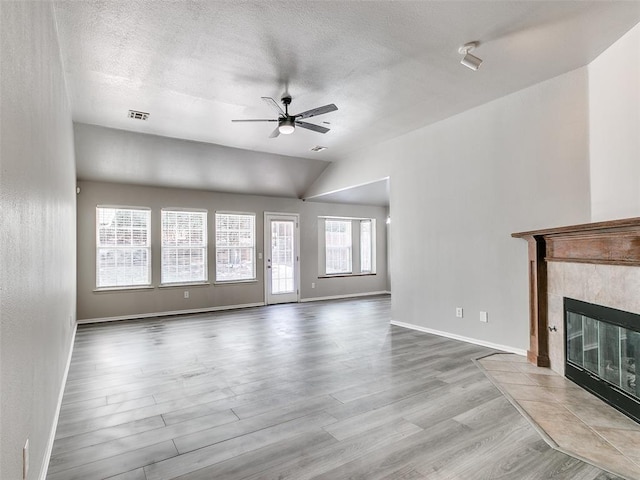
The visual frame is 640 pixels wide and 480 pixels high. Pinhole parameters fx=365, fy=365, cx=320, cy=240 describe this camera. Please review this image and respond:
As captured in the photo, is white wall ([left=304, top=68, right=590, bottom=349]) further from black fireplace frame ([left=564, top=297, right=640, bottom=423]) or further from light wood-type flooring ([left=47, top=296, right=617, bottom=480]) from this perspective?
black fireplace frame ([left=564, top=297, right=640, bottom=423])

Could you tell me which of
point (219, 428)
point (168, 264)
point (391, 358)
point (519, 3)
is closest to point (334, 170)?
point (168, 264)

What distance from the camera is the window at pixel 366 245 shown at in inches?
391

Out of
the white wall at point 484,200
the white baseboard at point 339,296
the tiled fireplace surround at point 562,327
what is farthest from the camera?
the white baseboard at point 339,296

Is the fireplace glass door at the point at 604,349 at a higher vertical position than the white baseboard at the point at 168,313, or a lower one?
higher

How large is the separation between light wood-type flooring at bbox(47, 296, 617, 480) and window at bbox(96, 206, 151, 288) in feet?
6.41

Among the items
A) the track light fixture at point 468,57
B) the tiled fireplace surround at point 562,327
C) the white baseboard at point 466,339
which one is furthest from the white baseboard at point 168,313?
the track light fixture at point 468,57

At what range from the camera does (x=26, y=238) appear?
5.17 feet

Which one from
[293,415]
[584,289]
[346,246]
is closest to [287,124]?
[293,415]

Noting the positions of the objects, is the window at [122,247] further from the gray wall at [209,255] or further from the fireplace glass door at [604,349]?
the fireplace glass door at [604,349]

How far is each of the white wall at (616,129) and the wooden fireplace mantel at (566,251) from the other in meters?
0.41

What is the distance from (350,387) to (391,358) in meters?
1.00

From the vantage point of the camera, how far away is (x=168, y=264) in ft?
23.9

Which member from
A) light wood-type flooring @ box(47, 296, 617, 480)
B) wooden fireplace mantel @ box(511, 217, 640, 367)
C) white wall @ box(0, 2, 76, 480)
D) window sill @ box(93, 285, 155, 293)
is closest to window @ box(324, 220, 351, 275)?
window sill @ box(93, 285, 155, 293)

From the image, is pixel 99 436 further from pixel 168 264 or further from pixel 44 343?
pixel 168 264
